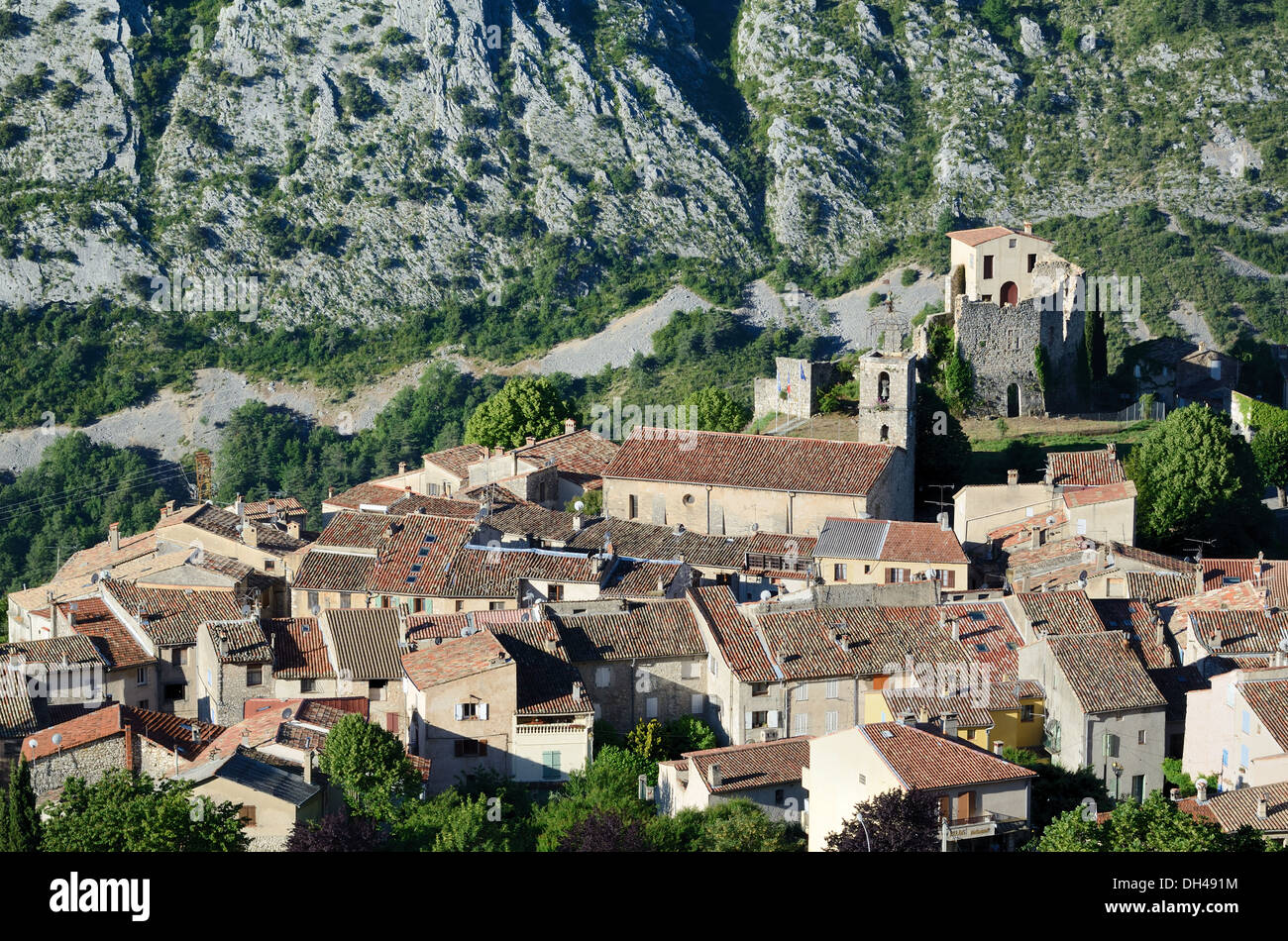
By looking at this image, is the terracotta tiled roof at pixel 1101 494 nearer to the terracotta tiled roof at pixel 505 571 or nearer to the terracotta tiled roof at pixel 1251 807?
the terracotta tiled roof at pixel 505 571

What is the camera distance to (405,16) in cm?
13025

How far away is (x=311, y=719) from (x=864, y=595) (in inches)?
558

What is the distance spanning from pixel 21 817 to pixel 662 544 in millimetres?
23278

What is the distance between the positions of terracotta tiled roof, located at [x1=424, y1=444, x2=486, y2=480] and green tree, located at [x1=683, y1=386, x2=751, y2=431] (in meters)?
8.12

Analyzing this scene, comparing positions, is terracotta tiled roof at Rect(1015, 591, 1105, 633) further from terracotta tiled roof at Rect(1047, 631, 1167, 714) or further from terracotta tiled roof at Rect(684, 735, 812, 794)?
terracotta tiled roof at Rect(684, 735, 812, 794)

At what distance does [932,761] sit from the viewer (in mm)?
37250

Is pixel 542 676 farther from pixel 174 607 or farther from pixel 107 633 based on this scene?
pixel 107 633

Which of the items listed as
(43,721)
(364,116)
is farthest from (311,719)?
(364,116)

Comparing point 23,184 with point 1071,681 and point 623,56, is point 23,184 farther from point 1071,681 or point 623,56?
point 1071,681

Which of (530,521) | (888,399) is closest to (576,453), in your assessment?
(530,521)

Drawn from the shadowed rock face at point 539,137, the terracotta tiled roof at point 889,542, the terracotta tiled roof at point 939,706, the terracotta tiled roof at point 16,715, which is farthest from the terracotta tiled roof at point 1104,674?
the shadowed rock face at point 539,137

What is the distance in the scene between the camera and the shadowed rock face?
122 meters

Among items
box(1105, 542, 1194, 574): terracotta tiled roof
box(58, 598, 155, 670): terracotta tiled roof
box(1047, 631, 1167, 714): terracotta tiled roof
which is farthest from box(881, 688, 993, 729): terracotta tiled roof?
box(58, 598, 155, 670): terracotta tiled roof
